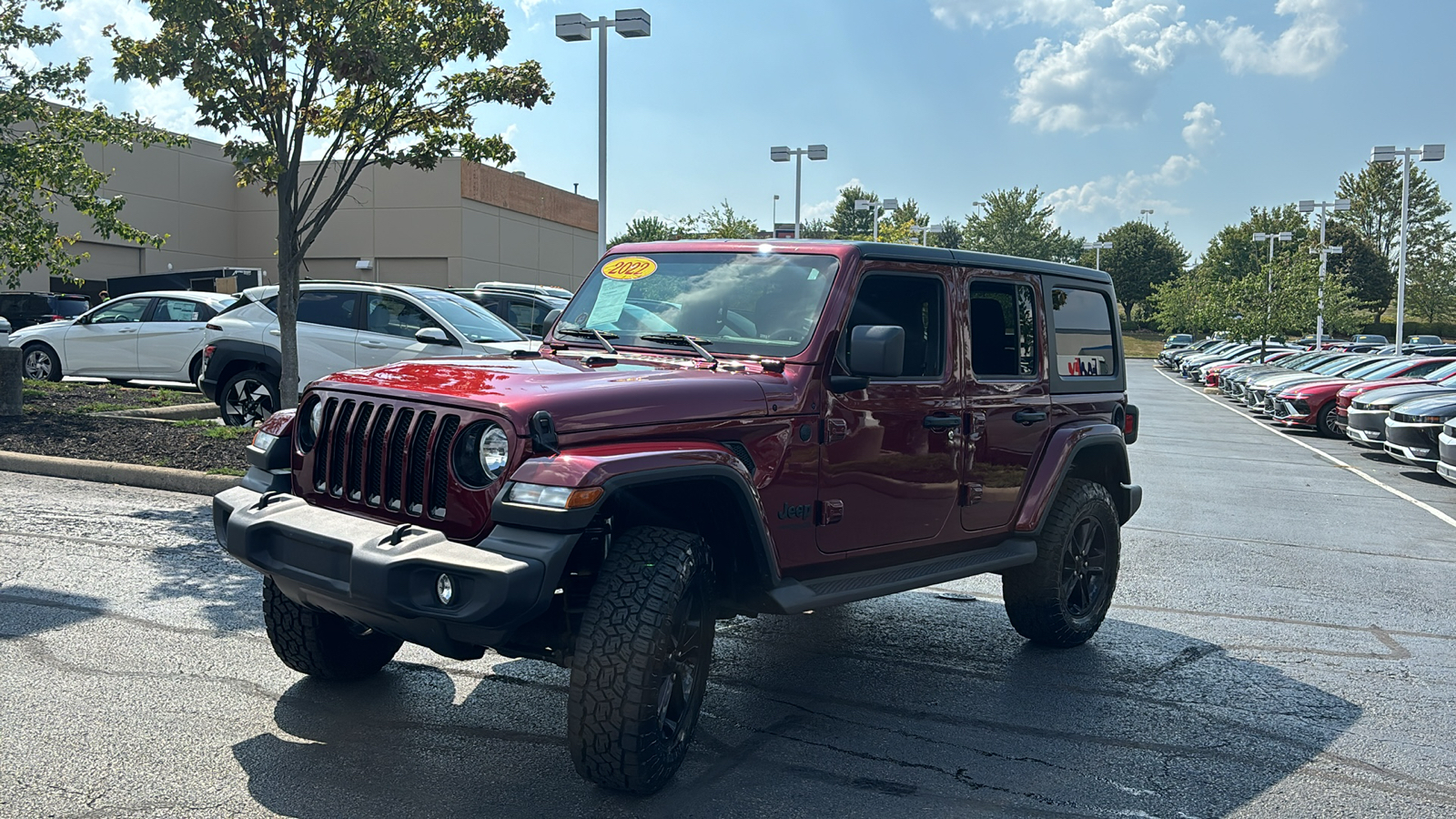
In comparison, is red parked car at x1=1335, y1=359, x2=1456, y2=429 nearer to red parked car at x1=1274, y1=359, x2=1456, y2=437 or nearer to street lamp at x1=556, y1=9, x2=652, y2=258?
red parked car at x1=1274, y1=359, x2=1456, y2=437

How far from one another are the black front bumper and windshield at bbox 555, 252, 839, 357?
1.50m

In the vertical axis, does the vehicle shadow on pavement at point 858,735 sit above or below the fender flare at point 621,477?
below

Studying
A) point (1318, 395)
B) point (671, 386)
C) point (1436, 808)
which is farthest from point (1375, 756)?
point (1318, 395)

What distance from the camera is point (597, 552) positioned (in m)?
4.05

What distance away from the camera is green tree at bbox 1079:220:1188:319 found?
90312 millimetres

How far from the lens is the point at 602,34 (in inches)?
821

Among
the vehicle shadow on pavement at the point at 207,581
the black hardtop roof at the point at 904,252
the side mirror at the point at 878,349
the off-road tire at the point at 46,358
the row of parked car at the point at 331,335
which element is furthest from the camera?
the off-road tire at the point at 46,358

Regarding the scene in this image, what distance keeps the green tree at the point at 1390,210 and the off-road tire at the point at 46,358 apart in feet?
313

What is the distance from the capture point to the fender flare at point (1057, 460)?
5617 mm

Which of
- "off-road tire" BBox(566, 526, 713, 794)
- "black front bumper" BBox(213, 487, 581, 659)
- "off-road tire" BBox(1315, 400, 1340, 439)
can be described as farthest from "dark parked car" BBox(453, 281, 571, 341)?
"off-road tire" BBox(1315, 400, 1340, 439)

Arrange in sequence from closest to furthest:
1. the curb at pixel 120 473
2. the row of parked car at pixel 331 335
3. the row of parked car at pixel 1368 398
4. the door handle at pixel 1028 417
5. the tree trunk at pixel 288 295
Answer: the door handle at pixel 1028 417
the curb at pixel 120 473
the tree trunk at pixel 288 295
the row of parked car at pixel 331 335
the row of parked car at pixel 1368 398

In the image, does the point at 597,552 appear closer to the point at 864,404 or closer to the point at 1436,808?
the point at 864,404

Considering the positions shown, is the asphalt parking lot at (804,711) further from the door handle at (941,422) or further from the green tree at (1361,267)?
the green tree at (1361,267)

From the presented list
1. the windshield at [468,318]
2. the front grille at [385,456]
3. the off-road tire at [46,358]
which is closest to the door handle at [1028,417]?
the front grille at [385,456]
